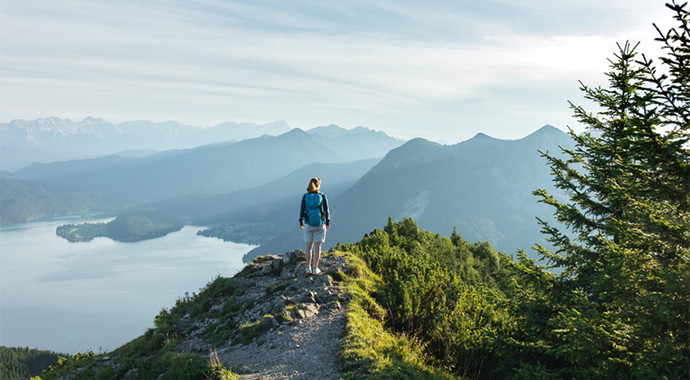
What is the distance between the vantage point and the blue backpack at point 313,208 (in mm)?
10922

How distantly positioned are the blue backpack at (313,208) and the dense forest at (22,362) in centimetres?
10526

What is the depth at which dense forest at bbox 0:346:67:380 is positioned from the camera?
265 ft

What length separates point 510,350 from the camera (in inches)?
300

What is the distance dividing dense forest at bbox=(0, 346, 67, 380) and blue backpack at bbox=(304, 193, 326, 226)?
345 feet

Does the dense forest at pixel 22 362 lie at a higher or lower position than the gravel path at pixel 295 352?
lower

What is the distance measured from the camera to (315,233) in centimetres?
1130

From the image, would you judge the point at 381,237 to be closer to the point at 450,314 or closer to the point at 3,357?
the point at 450,314

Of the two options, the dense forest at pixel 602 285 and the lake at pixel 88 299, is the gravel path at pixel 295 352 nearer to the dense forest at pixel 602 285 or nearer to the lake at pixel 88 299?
the dense forest at pixel 602 285

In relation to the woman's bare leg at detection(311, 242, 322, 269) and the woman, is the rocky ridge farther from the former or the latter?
the woman

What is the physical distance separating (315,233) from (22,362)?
399 ft

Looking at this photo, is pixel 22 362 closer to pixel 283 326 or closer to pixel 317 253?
pixel 317 253

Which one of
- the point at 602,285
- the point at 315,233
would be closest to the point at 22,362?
the point at 315,233

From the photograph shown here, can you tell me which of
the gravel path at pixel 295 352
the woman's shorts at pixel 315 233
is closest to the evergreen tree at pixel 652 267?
the gravel path at pixel 295 352

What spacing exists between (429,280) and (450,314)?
137 cm
